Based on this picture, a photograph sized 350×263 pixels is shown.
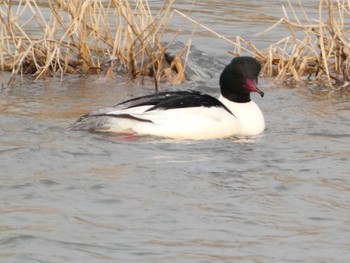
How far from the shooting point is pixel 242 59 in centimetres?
1048

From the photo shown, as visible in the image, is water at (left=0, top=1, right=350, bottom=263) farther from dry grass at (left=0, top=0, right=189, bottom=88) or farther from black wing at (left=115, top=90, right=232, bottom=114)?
dry grass at (left=0, top=0, right=189, bottom=88)

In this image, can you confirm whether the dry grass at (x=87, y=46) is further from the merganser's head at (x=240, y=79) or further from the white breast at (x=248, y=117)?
the white breast at (x=248, y=117)

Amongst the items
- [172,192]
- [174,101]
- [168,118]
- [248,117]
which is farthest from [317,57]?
[172,192]

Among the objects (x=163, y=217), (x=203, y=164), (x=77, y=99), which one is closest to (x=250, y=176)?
(x=203, y=164)

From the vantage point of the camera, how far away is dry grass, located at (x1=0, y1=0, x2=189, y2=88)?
11.9 meters

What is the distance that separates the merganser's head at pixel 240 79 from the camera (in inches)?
409

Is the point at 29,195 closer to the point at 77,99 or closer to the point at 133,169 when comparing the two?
Result: the point at 133,169

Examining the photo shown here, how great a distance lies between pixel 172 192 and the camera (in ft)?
26.2

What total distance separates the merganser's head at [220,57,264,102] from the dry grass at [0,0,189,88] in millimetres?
1424

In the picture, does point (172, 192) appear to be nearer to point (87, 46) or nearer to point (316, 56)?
point (87, 46)

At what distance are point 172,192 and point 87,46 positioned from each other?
486cm

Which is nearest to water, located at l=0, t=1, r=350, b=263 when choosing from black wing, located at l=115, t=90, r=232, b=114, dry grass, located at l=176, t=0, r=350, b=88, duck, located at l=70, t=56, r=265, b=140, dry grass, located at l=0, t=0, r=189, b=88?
duck, located at l=70, t=56, r=265, b=140

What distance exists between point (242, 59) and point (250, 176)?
2.20 metres

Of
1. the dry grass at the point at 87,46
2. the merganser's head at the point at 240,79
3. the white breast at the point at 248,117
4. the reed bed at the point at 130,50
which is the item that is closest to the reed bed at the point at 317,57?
the reed bed at the point at 130,50
